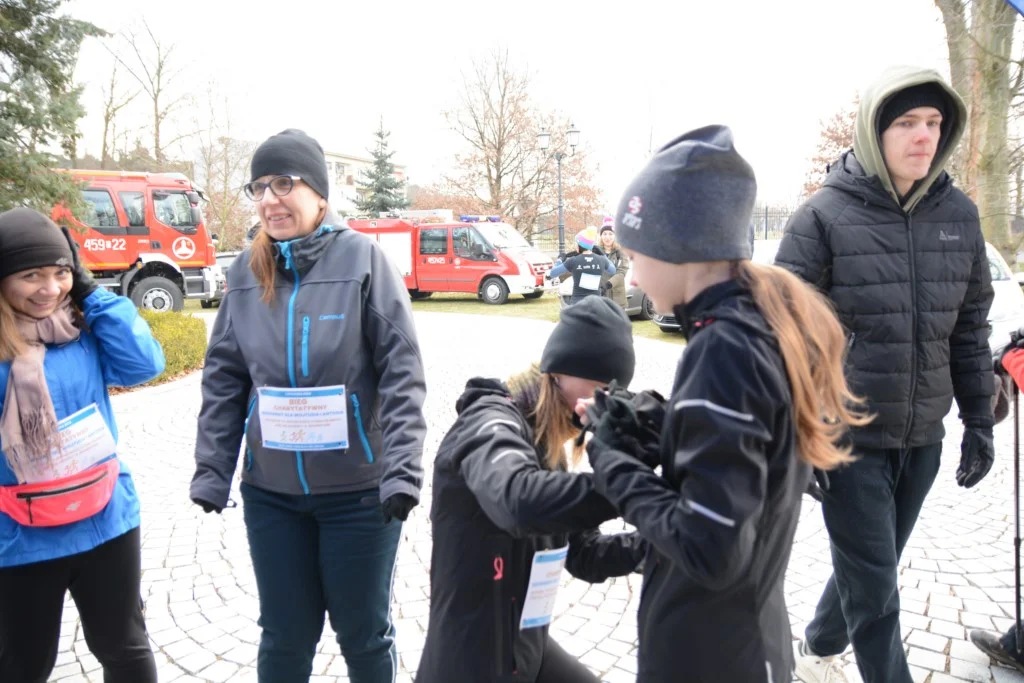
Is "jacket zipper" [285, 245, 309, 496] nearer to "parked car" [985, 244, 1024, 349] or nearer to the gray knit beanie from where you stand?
the gray knit beanie

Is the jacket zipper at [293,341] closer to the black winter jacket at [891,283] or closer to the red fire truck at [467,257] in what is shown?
the black winter jacket at [891,283]

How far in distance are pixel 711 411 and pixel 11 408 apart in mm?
2110

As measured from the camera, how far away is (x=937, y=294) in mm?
2371

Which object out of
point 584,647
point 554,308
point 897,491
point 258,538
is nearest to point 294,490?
point 258,538

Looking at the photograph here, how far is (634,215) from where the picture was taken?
1.44 m

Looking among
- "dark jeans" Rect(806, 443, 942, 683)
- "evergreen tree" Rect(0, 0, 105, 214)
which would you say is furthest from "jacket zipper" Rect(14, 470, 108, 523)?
"evergreen tree" Rect(0, 0, 105, 214)

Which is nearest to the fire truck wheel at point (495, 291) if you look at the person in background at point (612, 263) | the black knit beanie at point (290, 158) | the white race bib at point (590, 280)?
the person in background at point (612, 263)

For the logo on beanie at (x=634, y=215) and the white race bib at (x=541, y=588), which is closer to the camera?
the logo on beanie at (x=634, y=215)

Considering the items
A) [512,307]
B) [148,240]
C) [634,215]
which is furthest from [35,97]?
[512,307]

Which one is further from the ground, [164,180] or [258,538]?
[164,180]

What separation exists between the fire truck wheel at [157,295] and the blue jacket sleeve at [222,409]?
16328 mm

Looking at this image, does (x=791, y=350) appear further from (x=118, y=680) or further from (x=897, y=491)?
(x=118, y=680)

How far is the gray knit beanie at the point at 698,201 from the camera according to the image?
1364 millimetres

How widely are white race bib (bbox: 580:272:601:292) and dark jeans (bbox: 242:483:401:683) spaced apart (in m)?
8.77
